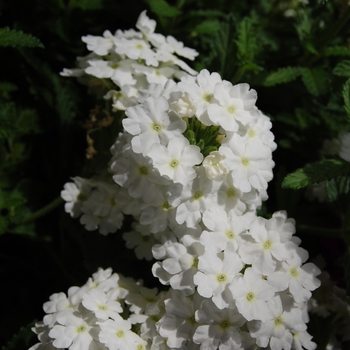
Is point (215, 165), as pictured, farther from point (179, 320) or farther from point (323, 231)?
point (323, 231)

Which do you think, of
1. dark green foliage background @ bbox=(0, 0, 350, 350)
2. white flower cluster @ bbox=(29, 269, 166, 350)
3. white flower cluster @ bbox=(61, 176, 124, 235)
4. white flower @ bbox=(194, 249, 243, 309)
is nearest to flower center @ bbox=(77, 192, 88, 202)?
white flower cluster @ bbox=(61, 176, 124, 235)

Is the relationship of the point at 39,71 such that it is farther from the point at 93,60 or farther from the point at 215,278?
the point at 215,278

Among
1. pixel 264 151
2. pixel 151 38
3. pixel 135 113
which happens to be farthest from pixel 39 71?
pixel 264 151

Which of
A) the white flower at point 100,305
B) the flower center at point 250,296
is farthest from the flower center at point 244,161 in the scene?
the white flower at point 100,305

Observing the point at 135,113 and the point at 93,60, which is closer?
the point at 135,113

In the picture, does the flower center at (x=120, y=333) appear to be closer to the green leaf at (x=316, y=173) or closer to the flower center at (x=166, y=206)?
the flower center at (x=166, y=206)

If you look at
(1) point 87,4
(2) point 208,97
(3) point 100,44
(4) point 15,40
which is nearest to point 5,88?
(4) point 15,40
